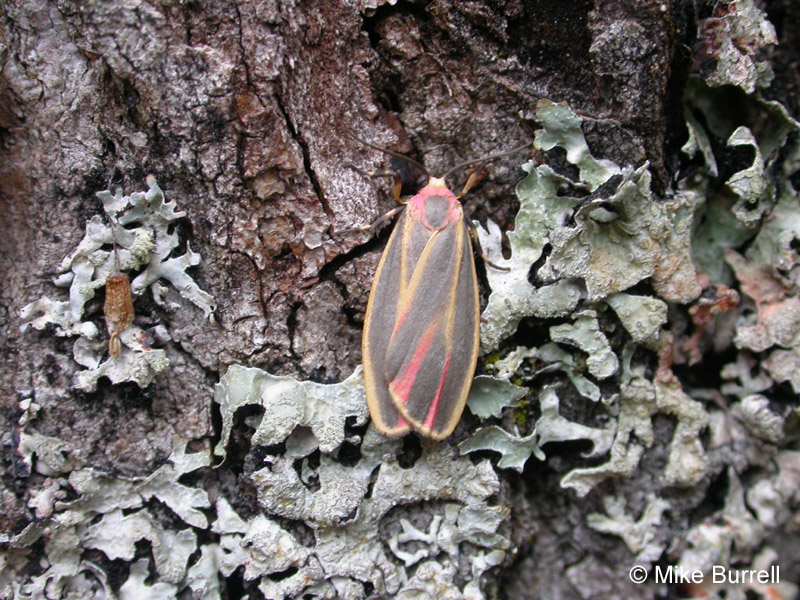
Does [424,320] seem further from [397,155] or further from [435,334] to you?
[397,155]

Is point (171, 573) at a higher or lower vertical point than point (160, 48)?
lower

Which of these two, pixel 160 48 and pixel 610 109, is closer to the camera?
pixel 160 48

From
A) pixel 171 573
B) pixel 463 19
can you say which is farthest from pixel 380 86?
pixel 171 573

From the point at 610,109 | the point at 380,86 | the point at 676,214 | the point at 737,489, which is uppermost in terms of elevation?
the point at 380,86

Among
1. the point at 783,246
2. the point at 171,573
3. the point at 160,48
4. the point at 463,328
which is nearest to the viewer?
the point at 160,48

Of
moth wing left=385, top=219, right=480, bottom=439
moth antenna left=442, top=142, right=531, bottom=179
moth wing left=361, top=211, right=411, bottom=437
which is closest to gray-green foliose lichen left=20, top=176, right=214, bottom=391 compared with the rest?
moth wing left=361, top=211, right=411, bottom=437

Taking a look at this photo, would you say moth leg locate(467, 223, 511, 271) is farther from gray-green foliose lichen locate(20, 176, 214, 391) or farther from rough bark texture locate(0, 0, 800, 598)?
gray-green foliose lichen locate(20, 176, 214, 391)

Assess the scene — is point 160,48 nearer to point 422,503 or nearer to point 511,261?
point 511,261
